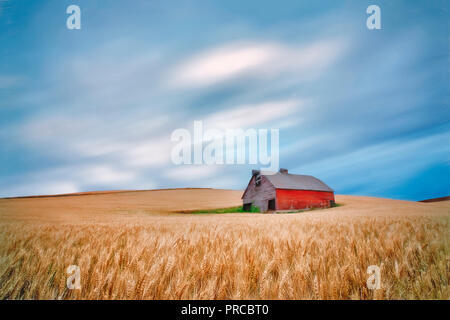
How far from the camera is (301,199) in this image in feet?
124

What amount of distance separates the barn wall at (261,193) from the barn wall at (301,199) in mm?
1472

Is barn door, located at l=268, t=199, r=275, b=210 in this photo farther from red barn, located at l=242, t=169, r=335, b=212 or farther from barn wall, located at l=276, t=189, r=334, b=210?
barn wall, located at l=276, t=189, r=334, b=210

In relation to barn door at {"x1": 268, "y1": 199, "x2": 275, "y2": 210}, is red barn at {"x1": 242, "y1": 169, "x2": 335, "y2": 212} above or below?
above

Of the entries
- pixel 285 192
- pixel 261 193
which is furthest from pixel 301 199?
pixel 261 193

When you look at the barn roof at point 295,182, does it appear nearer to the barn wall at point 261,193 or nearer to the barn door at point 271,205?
the barn wall at point 261,193

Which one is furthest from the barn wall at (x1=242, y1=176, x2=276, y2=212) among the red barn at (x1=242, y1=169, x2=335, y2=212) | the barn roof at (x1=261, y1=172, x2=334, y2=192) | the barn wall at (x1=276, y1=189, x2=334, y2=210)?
the barn wall at (x1=276, y1=189, x2=334, y2=210)

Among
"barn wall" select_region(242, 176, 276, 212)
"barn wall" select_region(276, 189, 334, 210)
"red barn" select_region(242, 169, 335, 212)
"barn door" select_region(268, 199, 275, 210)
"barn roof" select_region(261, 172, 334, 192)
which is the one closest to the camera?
"barn wall" select_region(276, 189, 334, 210)

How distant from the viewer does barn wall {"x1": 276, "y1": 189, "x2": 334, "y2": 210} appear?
118 feet

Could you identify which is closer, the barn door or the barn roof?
the barn door

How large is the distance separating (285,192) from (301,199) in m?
3.19
